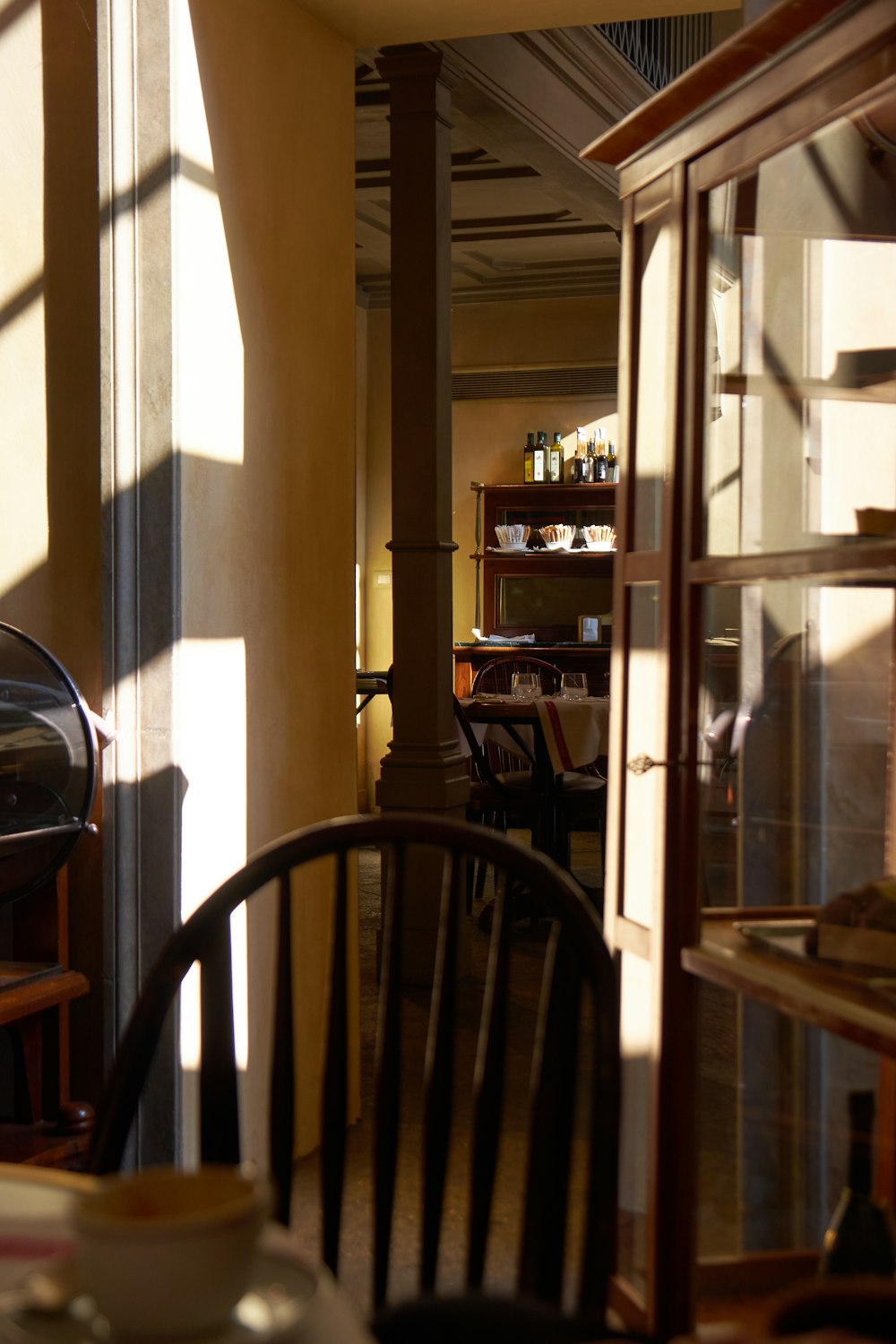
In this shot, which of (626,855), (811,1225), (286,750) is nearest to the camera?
(811,1225)

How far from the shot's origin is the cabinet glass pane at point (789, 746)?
1.83 metres

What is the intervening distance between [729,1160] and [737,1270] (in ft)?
0.49

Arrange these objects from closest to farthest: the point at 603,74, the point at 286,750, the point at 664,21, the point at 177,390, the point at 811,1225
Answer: the point at 811,1225 < the point at 177,390 < the point at 286,750 < the point at 603,74 < the point at 664,21

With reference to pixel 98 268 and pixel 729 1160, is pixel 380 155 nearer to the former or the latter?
pixel 98 268

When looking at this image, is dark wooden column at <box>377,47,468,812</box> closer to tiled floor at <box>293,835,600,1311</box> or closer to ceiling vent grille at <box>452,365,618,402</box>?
tiled floor at <box>293,835,600,1311</box>

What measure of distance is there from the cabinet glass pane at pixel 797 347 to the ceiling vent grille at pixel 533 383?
23.3 feet

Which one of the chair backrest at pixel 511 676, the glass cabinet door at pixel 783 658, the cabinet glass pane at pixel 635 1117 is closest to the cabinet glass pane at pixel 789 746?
the glass cabinet door at pixel 783 658

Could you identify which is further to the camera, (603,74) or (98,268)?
(603,74)

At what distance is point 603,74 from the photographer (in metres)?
5.71

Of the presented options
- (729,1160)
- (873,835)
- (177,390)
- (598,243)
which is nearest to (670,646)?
(873,835)

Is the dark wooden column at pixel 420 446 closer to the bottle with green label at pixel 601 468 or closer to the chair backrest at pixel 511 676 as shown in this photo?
the chair backrest at pixel 511 676

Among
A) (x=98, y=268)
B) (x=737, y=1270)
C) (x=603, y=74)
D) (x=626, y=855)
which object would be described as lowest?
(x=737, y=1270)

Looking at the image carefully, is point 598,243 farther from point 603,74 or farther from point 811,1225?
point 811,1225

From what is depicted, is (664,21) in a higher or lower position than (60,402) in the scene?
higher
